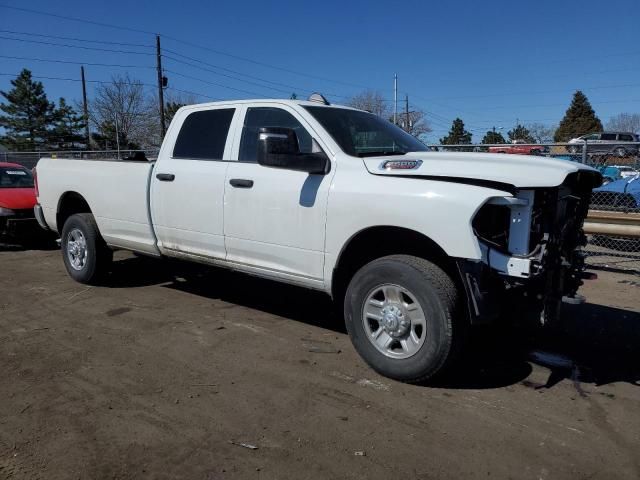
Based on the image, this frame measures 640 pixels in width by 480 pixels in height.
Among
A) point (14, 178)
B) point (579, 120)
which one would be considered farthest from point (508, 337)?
point (579, 120)

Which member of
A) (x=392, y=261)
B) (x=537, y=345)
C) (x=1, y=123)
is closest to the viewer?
(x=392, y=261)

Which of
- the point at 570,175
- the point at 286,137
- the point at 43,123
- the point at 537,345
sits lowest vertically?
the point at 537,345

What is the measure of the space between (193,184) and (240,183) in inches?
25.6

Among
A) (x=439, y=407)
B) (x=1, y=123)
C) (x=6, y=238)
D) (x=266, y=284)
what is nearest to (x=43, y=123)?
(x=1, y=123)

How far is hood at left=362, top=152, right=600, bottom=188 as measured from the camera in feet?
11.0

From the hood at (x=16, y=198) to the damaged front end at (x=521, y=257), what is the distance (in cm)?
850

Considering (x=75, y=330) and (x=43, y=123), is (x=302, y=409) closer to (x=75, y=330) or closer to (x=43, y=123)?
(x=75, y=330)

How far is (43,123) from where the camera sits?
5406cm

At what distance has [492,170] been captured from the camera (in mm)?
3465

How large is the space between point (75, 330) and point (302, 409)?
2.62 m

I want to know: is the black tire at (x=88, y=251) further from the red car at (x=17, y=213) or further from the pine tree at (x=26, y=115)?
the pine tree at (x=26, y=115)

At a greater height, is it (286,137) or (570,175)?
(286,137)

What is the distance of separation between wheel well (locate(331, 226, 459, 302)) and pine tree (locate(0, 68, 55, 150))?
57.0 meters

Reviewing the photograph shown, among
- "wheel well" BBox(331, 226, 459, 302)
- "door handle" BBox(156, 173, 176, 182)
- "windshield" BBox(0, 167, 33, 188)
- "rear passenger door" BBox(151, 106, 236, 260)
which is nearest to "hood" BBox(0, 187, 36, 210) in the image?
"windshield" BBox(0, 167, 33, 188)
